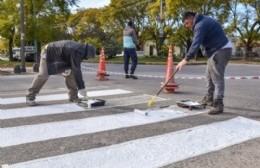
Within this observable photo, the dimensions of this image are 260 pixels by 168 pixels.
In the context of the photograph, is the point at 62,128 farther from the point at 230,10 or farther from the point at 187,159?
the point at 230,10

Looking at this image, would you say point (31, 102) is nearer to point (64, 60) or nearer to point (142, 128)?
point (64, 60)

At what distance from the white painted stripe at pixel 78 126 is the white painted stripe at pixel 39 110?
72 centimetres

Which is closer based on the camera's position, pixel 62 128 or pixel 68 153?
pixel 68 153

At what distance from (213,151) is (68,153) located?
63.9 inches

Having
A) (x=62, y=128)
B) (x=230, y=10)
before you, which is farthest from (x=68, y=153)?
(x=230, y=10)

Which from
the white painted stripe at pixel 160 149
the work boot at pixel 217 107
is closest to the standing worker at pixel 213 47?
the work boot at pixel 217 107

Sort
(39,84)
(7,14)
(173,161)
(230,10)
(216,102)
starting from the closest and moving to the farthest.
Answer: (173,161) < (216,102) < (39,84) < (7,14) < (230,10)

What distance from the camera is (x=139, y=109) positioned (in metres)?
6.69


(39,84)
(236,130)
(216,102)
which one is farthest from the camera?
(39,84)

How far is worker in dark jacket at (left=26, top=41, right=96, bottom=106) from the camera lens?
6775 mm

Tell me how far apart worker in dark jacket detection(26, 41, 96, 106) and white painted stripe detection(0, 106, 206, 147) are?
3.92 ft

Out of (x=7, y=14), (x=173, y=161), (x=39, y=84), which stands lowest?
(x=173, y=161)

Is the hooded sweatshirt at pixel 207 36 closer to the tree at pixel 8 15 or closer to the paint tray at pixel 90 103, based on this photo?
the paint tray at pixel 90 103

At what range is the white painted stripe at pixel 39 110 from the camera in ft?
20.2
